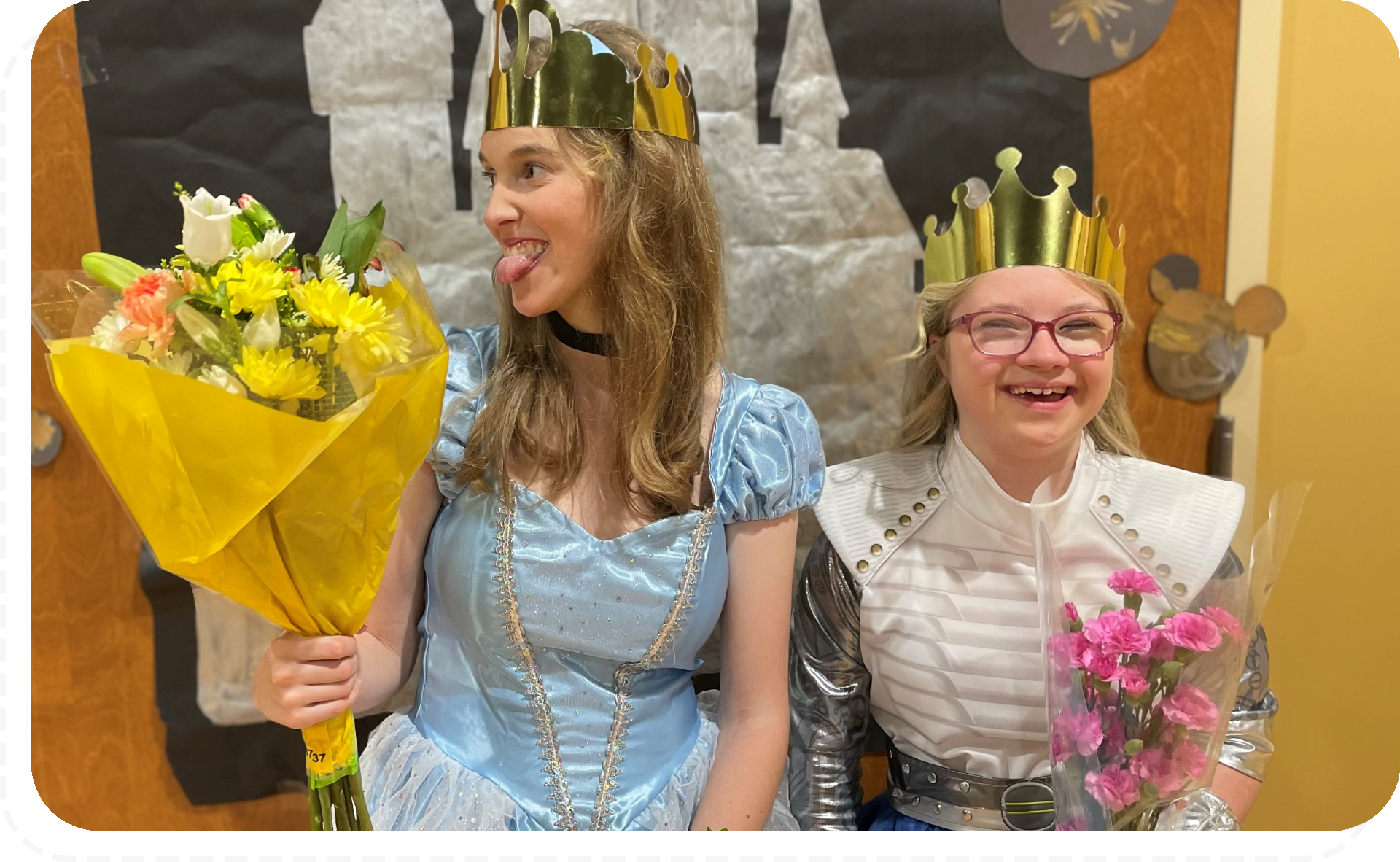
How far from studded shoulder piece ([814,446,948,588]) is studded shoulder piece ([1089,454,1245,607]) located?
236 mm

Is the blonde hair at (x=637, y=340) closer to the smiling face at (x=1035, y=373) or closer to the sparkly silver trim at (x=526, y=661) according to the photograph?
the sparkly silver trim at (x=526, y=661)

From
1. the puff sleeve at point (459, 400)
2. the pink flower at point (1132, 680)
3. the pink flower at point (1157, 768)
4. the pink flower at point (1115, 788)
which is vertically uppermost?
the puff sleeve at point (459, 400)

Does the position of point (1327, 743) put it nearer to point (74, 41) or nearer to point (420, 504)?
point (420, 504)

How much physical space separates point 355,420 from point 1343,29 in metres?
1.66

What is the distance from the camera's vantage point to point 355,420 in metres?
1.00

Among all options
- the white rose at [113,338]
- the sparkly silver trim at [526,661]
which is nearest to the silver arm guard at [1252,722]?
the sparkly silver trim at [526,661]

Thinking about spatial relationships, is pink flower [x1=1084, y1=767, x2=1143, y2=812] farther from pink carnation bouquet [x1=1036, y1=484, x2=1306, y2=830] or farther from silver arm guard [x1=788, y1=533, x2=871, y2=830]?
silver arm guard [x1=788, y1=533, x2=871, y2=830]

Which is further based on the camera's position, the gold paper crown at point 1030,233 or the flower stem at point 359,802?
the gold paper crown at point 1030,233

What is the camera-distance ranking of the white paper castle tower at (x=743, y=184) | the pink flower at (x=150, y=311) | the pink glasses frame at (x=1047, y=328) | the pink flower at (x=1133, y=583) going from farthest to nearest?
the white paper castle tower at (x=743, y=184)
the pink glasses frame at (x=1047, y=328)
the pink flower at (x=1133, y=583)
the pink flower at (x=150, y=311)

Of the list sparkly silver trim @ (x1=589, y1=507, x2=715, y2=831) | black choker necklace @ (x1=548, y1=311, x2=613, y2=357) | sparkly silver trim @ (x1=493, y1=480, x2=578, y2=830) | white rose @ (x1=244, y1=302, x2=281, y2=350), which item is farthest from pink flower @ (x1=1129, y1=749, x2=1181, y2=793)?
white rose @ (x1=244, y1=302, x2=281, y2=350)

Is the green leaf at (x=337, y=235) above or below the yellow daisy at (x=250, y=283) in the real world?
above

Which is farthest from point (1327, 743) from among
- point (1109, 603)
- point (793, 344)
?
point (793, 344)

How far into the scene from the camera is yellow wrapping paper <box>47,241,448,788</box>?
0.95 meters

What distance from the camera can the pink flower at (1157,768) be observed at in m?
1.12
